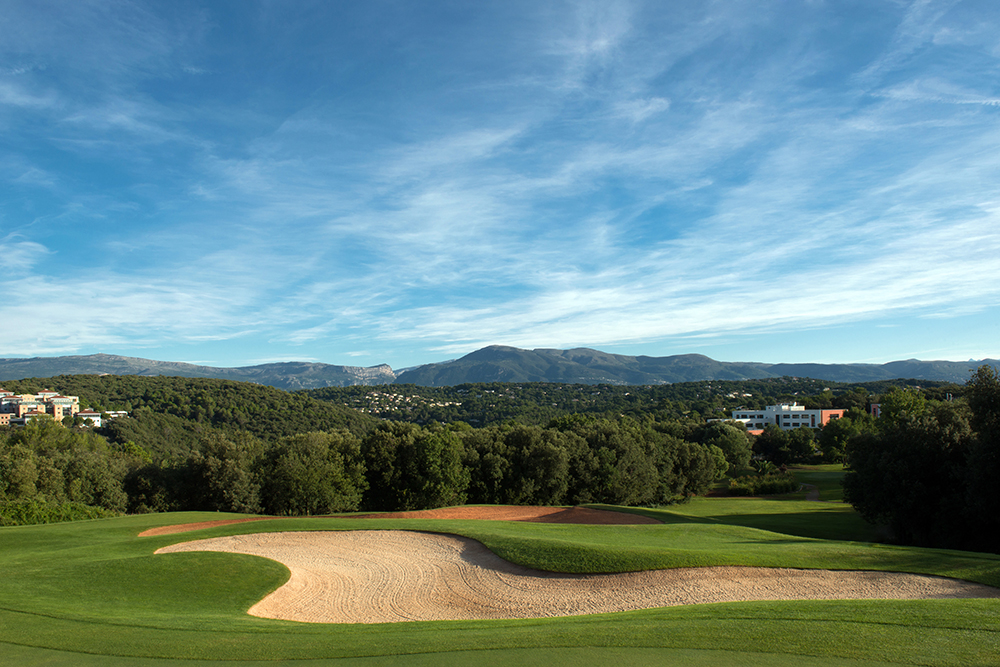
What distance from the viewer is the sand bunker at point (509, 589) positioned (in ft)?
39.8

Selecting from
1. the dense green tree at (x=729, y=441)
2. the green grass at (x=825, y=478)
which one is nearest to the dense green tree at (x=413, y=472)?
the green grass at (x=825, y=478)

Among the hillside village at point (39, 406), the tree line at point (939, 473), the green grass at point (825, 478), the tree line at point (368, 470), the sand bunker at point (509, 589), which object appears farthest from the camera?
the hillside village at point (39, 406)

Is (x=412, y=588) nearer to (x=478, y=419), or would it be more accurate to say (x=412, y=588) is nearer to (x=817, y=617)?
(x=817, y=617)

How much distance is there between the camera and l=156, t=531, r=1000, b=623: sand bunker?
12141 millimetres

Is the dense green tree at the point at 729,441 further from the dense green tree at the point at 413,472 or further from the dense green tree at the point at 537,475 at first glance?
the dense green tree at the point at 413,472

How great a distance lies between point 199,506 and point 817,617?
118 ft

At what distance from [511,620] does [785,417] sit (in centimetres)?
12801

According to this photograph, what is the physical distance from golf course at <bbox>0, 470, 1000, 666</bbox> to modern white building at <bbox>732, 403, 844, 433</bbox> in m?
108

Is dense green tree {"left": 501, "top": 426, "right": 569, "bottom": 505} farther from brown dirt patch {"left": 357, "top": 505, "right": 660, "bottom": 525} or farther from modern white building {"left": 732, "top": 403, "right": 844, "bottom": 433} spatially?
modern white building {"left": 732, "top": 403, "right": 844, "bottom": 433}

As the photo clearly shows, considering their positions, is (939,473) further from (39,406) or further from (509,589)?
(39,406)

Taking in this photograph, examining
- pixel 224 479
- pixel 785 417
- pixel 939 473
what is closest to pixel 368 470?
pixel 224 479

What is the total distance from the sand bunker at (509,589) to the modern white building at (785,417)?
10955cm

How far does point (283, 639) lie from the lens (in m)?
8.84

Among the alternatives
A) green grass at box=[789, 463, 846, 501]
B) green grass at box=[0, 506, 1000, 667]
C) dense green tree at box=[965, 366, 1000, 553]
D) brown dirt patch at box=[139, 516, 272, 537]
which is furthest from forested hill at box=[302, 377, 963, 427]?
green grass at box=[0, 506, 1000, 667]
